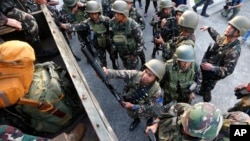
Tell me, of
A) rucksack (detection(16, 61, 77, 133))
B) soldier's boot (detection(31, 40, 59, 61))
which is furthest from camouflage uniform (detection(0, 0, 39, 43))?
rucksack (detection(16, 61, 77, 133))

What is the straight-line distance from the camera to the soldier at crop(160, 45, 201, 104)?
10.9 ft

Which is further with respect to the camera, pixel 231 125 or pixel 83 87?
pixel 231 125

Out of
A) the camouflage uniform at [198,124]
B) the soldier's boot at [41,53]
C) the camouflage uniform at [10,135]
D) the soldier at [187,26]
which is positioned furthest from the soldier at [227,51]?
the camouflage uniform at [10,135]

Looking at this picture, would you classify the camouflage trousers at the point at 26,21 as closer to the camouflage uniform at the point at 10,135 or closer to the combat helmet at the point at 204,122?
the camouflage uniform at the point at 10,135

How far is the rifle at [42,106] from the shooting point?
7.77ft

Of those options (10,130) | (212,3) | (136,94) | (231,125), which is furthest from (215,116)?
(212,3)

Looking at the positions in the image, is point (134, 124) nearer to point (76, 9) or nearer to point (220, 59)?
point (220, 59)

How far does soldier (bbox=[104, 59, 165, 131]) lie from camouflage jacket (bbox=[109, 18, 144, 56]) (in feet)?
3.63

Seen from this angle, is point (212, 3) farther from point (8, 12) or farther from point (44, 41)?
point (8, 12)

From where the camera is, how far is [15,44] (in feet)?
7.26

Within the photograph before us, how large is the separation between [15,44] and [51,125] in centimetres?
106

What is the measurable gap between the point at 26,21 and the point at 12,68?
151 centimetres

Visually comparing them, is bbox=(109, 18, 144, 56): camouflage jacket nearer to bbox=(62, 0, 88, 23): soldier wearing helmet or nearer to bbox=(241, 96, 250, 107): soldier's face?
bbox=(62, 0, 88, 23): soldier wearing helmet

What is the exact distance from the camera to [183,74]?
11.4ft
